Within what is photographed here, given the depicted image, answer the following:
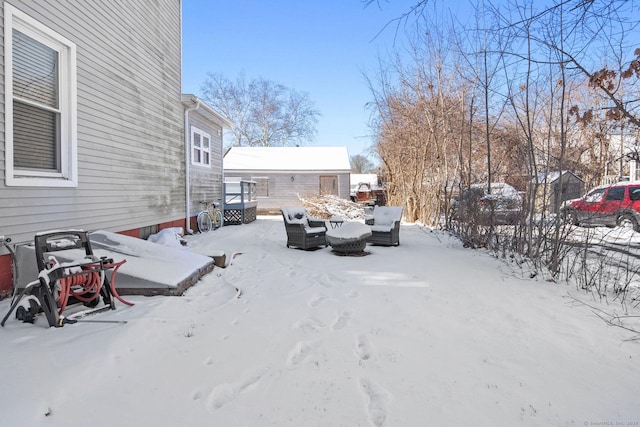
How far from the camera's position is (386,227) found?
8.08m

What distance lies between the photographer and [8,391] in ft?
6.97

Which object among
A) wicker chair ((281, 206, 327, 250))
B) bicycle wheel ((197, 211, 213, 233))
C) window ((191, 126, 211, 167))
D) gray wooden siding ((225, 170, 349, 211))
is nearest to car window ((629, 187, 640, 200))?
wicker chair ((281, 206, 327, 250))

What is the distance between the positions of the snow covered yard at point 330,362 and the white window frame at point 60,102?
5.21 ft

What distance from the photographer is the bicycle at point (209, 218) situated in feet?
34.1

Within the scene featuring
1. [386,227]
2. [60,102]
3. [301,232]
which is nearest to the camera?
[60,102]

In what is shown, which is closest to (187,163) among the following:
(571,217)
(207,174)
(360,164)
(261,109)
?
(207,174)

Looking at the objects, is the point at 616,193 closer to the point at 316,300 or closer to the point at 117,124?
the point at 316,300

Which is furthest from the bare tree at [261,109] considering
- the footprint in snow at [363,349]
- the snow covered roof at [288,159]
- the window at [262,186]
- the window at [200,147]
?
the footprint in snow at [363,349]

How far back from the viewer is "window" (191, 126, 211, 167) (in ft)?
33.6

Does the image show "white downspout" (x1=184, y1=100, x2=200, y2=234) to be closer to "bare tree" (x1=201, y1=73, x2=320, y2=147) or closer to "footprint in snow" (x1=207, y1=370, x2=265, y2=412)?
"footprint in snow" (x1=207, y1=370, x2=265, y2=412)

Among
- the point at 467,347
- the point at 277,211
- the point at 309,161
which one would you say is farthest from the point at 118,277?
the point at 309,161

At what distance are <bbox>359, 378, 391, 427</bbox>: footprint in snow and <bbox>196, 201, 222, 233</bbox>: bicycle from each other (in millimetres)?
8724

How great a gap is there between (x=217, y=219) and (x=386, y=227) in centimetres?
574

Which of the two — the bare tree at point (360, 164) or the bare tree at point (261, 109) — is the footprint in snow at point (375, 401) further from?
the bare tree at point (360, 164)
